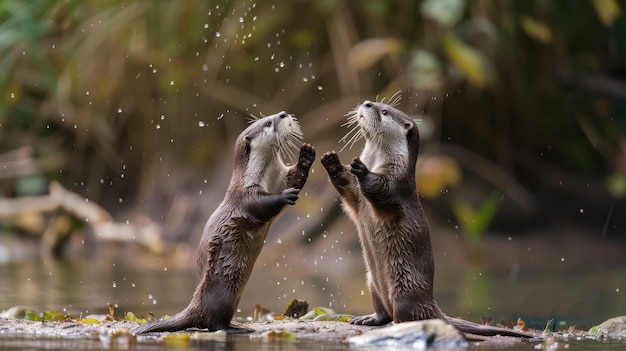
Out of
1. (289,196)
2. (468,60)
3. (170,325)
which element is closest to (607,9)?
(468,60)

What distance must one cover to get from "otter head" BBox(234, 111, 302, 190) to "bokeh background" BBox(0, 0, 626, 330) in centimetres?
371

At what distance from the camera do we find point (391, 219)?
448cm

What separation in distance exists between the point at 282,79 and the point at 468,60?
1.72m

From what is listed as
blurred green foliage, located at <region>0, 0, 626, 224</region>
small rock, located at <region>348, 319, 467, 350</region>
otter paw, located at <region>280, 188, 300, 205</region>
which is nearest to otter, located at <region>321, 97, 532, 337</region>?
otter paw, located at <region>280, 188, 300, 205</region>

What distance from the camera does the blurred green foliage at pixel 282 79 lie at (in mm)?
9281

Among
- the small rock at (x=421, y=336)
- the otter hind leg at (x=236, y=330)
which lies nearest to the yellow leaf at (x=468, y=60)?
the otter hind leg at (x=236, y=330)

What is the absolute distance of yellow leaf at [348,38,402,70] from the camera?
907cm

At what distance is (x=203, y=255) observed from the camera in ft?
14.6

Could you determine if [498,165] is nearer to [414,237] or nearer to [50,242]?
[50,242]

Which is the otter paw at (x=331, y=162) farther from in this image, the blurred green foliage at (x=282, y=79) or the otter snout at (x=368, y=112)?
the blurred green foliage at (x=282, y=79)

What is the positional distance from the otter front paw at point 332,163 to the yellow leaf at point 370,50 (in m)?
4.62

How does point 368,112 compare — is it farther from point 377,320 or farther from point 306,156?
point 377,320

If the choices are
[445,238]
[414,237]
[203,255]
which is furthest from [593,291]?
[203,255]

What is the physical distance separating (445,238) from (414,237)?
4.57 meters
